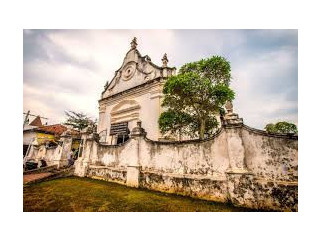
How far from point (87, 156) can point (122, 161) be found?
2.82m

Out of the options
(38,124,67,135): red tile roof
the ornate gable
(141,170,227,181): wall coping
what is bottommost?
(141,170,227,181): wall coping

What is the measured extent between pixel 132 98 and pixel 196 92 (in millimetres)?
5609

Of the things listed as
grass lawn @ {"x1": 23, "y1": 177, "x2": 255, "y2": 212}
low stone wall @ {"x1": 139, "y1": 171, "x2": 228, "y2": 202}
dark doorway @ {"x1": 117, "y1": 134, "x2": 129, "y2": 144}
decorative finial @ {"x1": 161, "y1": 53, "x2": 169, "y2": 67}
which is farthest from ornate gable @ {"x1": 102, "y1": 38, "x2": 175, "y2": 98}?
grass lawn @ {"x1": 23, "y1": 177, "x2": 255, "y2": 212}

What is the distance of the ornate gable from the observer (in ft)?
35.1

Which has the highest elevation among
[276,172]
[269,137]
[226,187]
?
[269,137]

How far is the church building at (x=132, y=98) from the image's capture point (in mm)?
10250

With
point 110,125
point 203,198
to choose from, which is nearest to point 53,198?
point 203,198

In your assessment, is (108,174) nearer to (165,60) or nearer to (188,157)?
(188,157)

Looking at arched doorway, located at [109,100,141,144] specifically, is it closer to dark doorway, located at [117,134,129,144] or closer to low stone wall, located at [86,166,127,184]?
dark doorway, located at [117,134,129,144]

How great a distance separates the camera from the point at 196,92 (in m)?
7.00

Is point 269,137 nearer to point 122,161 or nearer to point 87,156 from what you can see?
point 122,161

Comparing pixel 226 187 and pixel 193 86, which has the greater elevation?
pixel 193 86

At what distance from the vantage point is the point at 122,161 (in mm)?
7590

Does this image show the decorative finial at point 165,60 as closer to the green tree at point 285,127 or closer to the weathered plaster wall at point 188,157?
the weathered plaster wall at point 188,157
